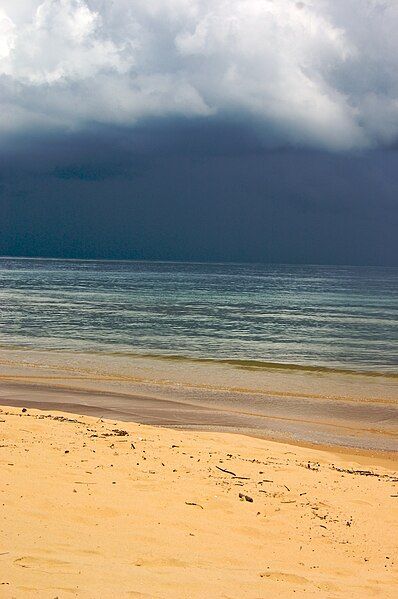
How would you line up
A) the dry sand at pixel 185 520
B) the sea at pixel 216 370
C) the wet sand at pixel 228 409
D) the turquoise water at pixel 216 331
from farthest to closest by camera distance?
the turquoise water at pixel 216 331 < the sea at pixel 216 370 < the wet sand at pixel 228 409 < the dry sand at pixel 185 520

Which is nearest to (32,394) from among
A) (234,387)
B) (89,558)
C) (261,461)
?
(234,387)

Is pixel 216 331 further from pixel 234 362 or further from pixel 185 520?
pixel 185 520

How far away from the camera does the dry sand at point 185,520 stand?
5516mm

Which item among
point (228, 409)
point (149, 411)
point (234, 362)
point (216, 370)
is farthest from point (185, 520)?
point (234, 362)

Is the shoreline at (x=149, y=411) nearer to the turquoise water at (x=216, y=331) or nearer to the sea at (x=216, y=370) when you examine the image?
the sea at (x=216, y=370)

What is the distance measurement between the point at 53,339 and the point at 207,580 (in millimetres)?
28692

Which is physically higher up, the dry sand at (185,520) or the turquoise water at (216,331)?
the dry sand at (185,520)

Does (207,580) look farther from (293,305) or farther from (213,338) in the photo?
(293,305)

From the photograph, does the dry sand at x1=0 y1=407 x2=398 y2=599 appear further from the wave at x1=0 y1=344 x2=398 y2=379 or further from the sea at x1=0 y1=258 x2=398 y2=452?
the wave at x1=0 y1=344 x2=398 y2=379

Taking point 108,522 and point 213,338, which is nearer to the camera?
point 108,522

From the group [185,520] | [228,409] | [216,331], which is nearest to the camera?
[185,520]

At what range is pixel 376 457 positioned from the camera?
12.8 meters

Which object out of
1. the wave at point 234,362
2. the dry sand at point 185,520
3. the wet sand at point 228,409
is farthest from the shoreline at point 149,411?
the wave at point 234,362

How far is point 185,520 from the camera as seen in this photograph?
7.25 metres
